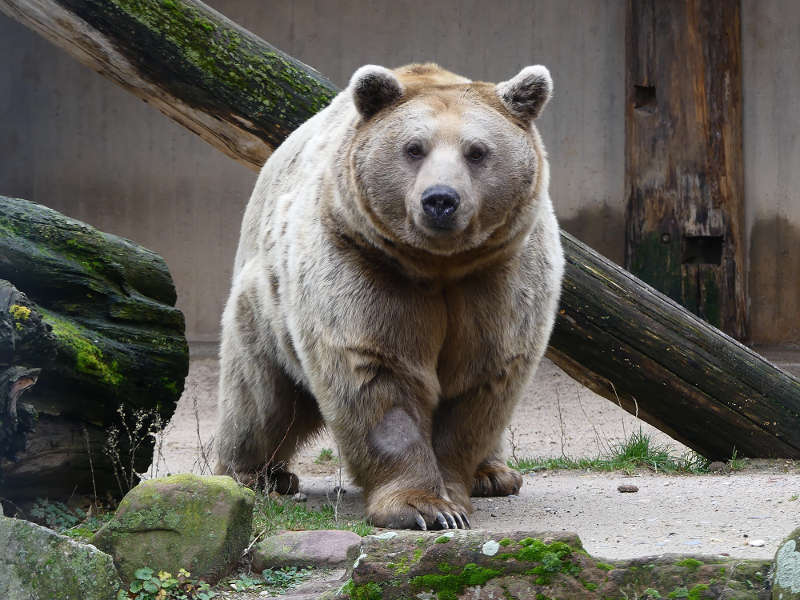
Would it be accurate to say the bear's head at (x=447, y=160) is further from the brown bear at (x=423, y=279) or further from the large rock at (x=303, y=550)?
the large rock at (x=303, y=550)

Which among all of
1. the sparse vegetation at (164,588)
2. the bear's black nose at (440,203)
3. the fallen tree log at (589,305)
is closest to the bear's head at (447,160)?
the bear's black nose at (440,203)

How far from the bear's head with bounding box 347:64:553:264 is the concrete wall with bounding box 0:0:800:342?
5490 millimetres

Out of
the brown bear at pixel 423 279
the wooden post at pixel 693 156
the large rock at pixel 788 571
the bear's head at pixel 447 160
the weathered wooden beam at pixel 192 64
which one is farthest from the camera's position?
the wooden post at pixel 693 156

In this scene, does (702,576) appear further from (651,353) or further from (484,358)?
(651,353)

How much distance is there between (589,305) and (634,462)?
0.99 m

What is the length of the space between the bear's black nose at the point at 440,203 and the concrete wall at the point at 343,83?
5.98 m

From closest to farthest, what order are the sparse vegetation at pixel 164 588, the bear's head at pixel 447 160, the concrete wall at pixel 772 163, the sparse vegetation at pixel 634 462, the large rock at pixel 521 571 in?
the large rock at pixel 521 571
the sparse vegetation at pixel 164 588
the bear's head at pixel 447 160
the sparse vegetation at pixel 634 462
the concrete wall at pixel 772 163

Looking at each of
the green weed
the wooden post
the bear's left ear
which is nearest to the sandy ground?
the green weed

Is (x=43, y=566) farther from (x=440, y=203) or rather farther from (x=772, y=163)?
(x=772, y=163)

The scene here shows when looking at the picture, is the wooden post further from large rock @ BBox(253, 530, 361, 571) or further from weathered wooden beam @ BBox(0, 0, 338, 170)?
large rock @ BBox(253, 530, 361, 571)

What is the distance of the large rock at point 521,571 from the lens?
9.17ft

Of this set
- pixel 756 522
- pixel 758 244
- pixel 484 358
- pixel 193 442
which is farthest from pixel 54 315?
pixel 758 244

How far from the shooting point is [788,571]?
264 cm

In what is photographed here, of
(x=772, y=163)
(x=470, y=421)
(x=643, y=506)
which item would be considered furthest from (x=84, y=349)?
(x=772, y=163)
